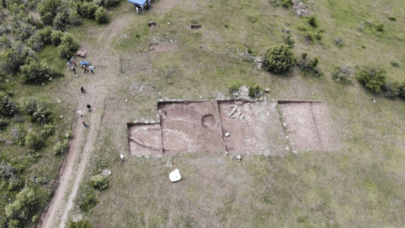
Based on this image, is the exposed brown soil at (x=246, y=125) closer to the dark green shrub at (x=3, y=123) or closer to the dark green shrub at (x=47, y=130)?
the dark green shrub at (x=47, y=130)

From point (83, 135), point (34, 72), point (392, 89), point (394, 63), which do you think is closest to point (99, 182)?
point (83, 135)

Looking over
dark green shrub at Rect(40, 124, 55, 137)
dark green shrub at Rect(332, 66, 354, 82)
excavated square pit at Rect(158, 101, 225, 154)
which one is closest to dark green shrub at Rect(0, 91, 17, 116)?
dark green shrub at Rect(40, 124, 55, 137)

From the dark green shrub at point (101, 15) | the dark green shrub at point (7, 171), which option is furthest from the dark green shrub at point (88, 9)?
the dark green shrub at point (7, 171)

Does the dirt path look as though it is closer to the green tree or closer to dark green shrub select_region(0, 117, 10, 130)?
the green tree

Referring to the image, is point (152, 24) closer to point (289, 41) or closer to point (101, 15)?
point (101, 15)

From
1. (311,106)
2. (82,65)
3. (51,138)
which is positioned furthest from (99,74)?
(311,106)

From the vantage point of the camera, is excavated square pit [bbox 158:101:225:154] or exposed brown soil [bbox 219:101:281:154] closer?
excavated square pit [bbox 158:101:225:154]
